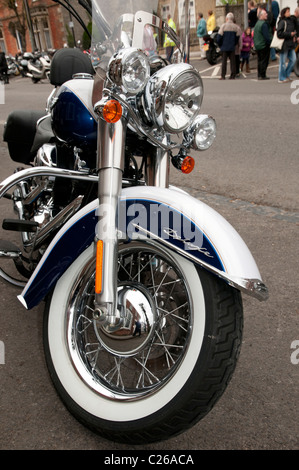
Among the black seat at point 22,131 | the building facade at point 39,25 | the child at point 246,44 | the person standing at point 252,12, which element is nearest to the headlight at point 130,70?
the black seat at point 22,131

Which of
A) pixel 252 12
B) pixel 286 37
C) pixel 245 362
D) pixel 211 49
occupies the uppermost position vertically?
pixel 245 362

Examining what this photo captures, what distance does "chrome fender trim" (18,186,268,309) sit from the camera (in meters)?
1.62

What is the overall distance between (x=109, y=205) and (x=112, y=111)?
0.32 meters

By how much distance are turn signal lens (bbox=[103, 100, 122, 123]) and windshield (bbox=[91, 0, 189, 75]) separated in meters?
0.21

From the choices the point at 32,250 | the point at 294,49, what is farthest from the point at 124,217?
the point at 294,49

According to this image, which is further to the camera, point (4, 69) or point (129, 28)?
point (4, 69)

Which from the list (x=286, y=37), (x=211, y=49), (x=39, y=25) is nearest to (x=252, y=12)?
(x=211, y=49)

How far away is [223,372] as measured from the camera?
5.41 feet

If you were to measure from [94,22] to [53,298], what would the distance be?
1054 millimetres

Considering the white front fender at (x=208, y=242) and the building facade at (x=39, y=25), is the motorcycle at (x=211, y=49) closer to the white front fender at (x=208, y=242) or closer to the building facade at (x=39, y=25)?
the white front fender at (x=208, y=242)

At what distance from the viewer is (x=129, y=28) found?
1769mm

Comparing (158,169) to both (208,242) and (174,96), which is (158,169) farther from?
(208,242)

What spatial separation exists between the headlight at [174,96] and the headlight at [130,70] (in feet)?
0.17

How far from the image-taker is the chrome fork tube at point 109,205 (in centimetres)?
169
